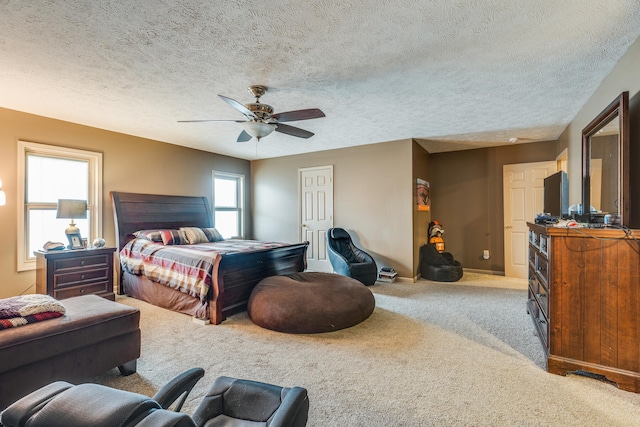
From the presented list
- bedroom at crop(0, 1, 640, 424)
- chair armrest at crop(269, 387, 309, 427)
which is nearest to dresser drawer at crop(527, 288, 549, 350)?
bedroom at crop(0, 1, 640, 424)

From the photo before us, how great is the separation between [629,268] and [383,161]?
3.75 m

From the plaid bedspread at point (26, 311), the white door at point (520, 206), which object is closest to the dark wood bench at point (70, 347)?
the plaid bedspread at point (26, 311)

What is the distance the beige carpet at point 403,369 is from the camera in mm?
1804

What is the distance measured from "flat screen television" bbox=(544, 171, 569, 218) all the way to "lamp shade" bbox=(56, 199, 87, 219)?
5.40 m

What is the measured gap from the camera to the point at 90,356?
79.6 inches

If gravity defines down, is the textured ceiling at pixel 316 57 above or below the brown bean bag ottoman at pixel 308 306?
above

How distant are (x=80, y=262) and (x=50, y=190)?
117cm

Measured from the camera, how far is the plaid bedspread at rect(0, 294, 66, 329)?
71.6 inches

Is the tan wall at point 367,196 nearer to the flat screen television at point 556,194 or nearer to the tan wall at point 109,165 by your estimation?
the tan wall at point 109,165

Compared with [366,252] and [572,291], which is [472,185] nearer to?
[366,252]

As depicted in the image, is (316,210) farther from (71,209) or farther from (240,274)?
(71,209)

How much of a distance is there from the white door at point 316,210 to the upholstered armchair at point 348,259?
65 centimetres

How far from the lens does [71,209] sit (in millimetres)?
3793

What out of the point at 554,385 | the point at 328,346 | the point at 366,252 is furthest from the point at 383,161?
the point at 554,385
